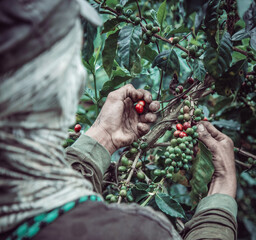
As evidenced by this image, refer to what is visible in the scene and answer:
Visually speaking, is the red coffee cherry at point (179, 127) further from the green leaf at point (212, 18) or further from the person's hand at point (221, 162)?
the green leaf at point (212, 18)

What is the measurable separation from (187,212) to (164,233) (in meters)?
0.83

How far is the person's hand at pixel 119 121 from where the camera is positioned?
141cm

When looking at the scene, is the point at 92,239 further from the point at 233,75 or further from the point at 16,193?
the point at 233,75

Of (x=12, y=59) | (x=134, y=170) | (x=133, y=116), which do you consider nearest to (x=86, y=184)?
(x=12, y=59)

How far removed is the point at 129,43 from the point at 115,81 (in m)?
0.31

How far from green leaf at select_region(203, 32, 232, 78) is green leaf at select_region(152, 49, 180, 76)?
15cm

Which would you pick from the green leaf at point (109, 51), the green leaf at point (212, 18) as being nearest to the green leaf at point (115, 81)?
the green leaf at point (109, 51)

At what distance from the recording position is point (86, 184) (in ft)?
2.63

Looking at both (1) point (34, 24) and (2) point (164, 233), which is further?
(2) point (164, 233)

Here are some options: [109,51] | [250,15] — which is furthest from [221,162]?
[109,51]

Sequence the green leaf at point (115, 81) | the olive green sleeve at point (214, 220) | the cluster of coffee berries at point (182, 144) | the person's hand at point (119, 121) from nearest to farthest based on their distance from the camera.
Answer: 1. the olive green sleeve at point (214, 220)
2. the cluster of coffee berries at point (182, 144)
3. the person's hand at point (119, 121)
4. the green leaf at point (115, 81)

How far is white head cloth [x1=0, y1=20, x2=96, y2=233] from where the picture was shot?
1.99ft

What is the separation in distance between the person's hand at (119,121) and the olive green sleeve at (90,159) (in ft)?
0.26

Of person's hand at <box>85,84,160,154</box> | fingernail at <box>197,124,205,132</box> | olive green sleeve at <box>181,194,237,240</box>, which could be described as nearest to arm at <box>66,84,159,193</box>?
person's hand at <box>85,84,160,154</box>
